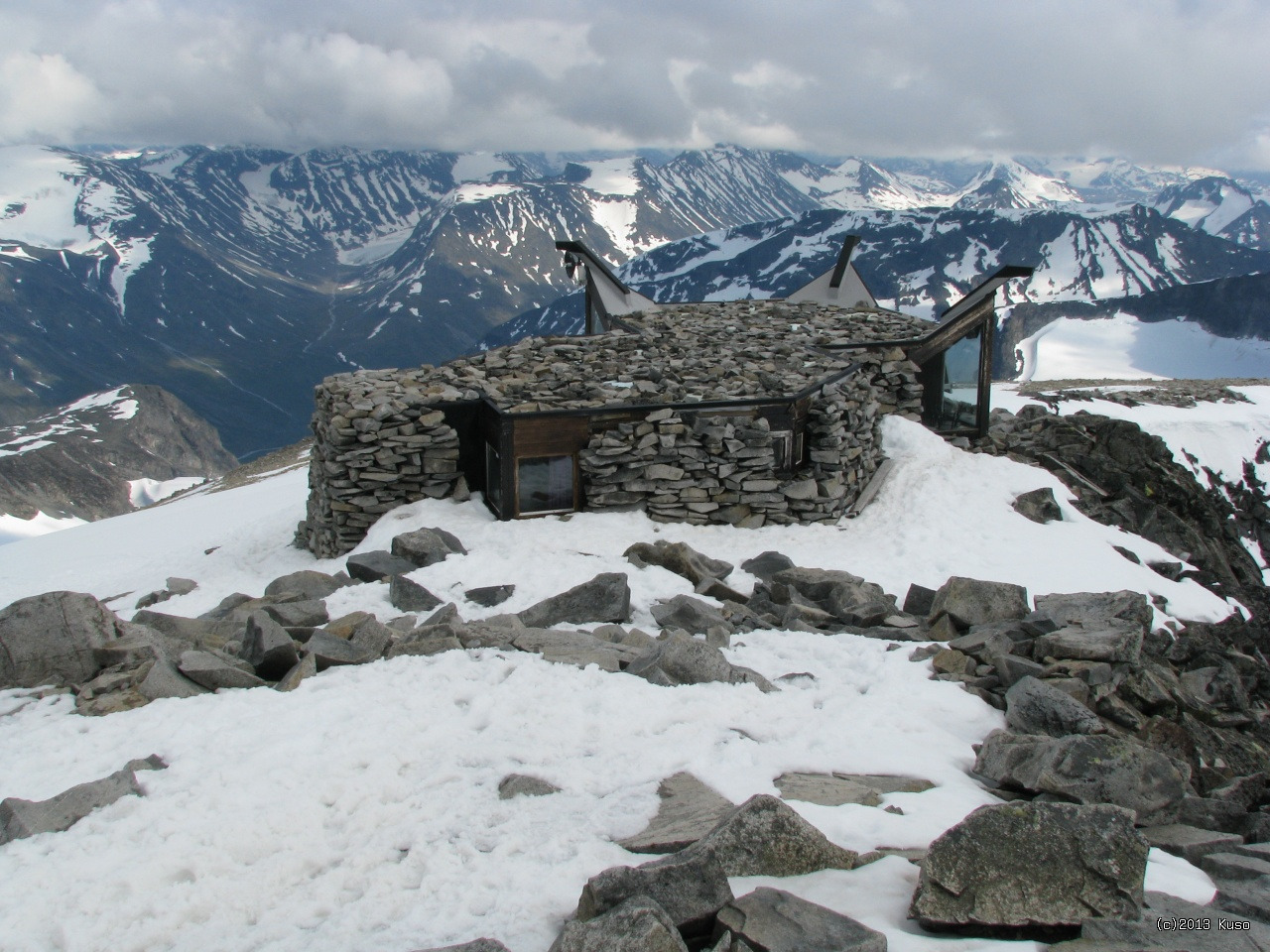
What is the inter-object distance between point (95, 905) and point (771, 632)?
332 inches

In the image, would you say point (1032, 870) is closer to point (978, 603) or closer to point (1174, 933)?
point (1174, 933)

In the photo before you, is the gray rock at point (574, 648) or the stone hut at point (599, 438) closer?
the gray rock at point (574, 648)

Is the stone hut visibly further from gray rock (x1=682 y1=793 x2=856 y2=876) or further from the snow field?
gray rock (x1=682 y1=793 x2=856 y2=876)

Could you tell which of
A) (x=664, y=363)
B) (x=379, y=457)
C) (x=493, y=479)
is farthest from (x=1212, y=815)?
(x=664, y=363)

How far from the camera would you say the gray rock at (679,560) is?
49.0 feet

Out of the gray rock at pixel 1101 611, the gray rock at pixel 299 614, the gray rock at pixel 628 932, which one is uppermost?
the gray rock at pixel 628 932

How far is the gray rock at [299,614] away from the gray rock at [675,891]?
667cm

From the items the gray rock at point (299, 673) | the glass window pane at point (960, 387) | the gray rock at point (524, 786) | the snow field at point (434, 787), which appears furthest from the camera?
the glass window pane at point (960, 387)

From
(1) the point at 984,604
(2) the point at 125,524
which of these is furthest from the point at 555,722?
(2) the point at 125,524

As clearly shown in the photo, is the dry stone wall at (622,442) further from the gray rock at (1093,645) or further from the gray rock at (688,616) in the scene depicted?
the gray rock at (1093,645)

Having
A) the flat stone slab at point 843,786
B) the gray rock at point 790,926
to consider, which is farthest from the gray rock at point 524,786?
the gray rock at point 790,926

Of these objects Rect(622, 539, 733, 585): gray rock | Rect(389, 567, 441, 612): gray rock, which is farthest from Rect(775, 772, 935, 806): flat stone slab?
Rect(622, 539, 733, 585): gray rock

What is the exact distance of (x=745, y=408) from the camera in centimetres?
1928

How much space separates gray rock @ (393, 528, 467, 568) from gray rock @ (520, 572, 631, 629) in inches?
119
